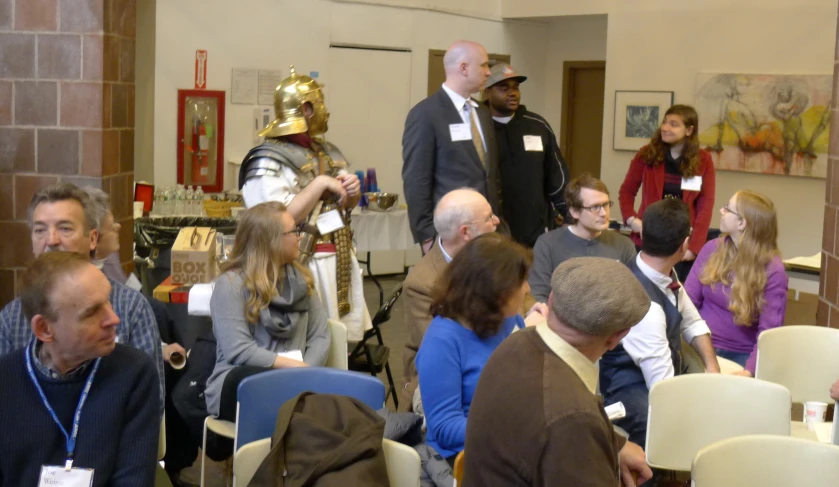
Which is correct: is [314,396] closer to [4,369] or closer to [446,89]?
[4,369]

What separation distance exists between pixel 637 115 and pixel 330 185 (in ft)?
19.4

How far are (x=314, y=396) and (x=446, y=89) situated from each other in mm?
2250

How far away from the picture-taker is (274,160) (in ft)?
12.8

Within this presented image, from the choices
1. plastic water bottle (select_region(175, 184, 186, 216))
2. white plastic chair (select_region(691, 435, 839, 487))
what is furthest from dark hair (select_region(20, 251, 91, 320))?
plastic water bottle (select_region(175, 184, 186, 216))

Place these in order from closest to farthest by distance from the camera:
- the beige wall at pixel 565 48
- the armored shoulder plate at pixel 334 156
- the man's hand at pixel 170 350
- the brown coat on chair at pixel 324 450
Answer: the brown coat on chair at pixel 324 450, the man's hand at pixel 170 350, the armored shoulder plate at pixel 334 156, the beige wall at pixel 565 48

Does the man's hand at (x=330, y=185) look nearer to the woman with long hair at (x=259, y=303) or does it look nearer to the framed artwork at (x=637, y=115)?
the woman with long hair at (x=259, y=303)

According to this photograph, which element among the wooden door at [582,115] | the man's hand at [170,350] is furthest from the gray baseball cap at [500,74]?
the wooden door at [582,115]

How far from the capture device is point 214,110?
775 centimetres

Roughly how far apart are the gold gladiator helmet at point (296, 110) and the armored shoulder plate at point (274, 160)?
58 millimetres

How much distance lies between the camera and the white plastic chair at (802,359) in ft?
11.6

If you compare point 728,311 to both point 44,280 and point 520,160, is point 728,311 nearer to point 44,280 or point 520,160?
point 520,160

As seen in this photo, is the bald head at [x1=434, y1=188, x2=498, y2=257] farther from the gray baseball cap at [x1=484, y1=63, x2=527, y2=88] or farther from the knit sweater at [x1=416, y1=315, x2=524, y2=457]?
the gray baseball cap at [x1=484, y1=63, x2=527, y2=88]

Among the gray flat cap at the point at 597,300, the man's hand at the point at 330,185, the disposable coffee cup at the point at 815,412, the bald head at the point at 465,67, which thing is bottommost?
the disposable coffee cup at the point at 815,412

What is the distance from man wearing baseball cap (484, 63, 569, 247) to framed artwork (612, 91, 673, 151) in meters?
4.20
